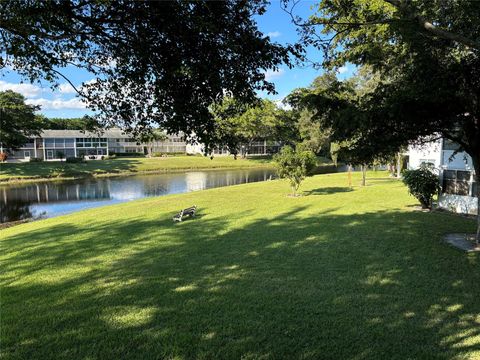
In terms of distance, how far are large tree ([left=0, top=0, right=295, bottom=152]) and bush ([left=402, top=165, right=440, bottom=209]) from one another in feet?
35.9

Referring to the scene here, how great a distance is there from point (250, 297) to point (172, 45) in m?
3.70

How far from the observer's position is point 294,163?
18.4 m

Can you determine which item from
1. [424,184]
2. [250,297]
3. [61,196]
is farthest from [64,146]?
[250,297]

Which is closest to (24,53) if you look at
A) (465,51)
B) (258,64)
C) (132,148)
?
(258,64)

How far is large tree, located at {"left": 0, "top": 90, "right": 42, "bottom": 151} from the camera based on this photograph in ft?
135

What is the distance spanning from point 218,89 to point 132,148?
253 ft

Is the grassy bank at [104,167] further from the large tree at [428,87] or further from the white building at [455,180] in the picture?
the large tree at [428,87]

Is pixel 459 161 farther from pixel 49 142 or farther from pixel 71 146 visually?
pixel 49 142

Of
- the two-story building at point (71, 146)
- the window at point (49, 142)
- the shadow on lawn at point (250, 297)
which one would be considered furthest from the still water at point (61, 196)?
the window at point (49, 142)

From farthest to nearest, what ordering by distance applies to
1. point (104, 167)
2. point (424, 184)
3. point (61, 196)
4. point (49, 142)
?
1. point (49, 142)
2. point (104, 167)
3. point (61, 196)
4. point (424, 184)

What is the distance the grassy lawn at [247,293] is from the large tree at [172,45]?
241 cm

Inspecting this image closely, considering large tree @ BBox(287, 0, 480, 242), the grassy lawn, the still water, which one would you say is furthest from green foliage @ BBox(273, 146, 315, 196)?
the still water

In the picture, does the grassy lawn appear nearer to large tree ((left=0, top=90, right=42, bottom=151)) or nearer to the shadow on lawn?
the shadow on lawn

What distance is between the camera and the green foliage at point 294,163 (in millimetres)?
18266
